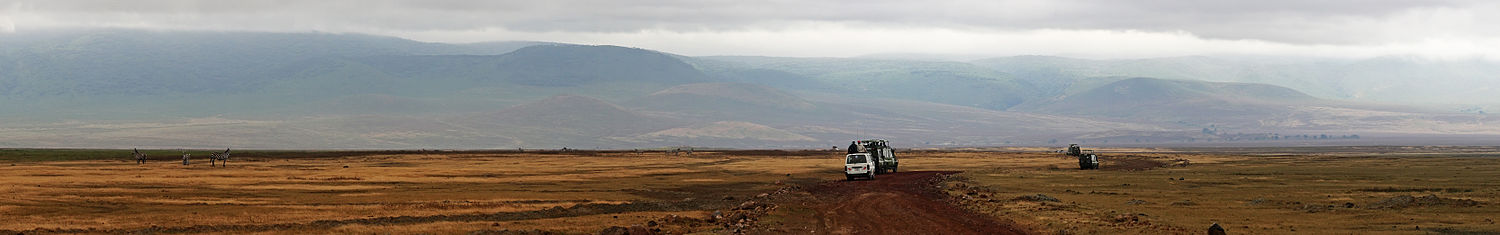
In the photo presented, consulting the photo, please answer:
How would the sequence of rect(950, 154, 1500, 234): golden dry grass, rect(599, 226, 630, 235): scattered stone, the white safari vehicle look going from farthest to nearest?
the white safari vehicle, rect(950, 154, 1500, 234): golden dry grass, rect(599, 226, 630, 235): scattered stone

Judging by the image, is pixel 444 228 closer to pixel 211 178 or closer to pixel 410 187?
pixel 410 187

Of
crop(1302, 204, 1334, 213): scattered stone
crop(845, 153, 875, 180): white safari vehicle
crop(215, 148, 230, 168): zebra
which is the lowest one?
crop(1302, 204, 1334, 213): scattered stone

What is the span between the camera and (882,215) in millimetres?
43781

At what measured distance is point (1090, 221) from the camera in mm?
41688

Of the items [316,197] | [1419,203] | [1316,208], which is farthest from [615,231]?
[1419,203]

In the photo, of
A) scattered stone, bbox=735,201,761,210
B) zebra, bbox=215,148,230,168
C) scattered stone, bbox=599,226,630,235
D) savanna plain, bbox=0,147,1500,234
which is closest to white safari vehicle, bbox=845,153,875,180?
savanna plain, bbox=0,147,1500,234

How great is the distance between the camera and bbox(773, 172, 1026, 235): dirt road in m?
38.1

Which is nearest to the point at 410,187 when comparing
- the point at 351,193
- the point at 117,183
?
the point at 351,193

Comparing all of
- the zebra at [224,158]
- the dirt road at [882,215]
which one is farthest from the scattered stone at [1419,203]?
the zebra at [224,158]

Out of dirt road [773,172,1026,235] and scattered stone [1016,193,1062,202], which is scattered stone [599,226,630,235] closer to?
dirt road [773,172,1026,235]

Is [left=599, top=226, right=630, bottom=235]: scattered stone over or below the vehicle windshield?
below

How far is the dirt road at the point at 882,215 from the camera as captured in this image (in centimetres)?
3806

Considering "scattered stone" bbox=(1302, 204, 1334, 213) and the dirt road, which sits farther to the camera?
"scattered stone" bbox=(1302, 204, 1334, 213)

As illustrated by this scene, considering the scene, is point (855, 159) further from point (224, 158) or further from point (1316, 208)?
point (224, 158)
